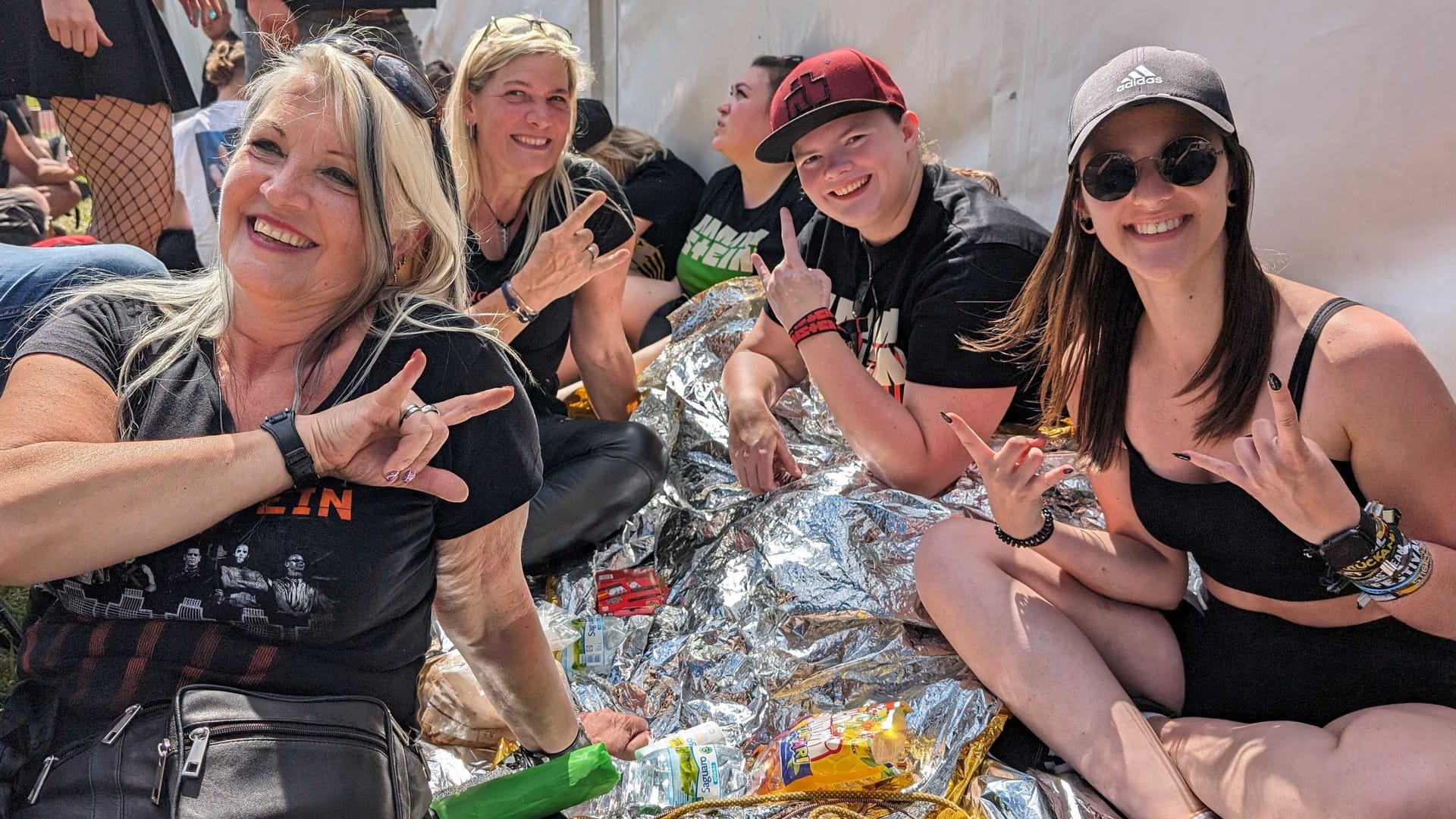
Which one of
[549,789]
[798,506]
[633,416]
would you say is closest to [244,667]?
[549,789]

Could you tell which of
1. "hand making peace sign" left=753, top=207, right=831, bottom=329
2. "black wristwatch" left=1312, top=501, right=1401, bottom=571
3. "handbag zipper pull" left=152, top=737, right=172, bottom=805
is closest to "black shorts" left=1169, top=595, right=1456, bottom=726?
"black wristwatch" left=1312, top=501, right=1401, bottom=571

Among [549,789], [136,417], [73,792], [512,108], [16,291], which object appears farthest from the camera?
[512,108]

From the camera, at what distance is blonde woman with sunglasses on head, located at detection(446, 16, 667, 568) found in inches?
112

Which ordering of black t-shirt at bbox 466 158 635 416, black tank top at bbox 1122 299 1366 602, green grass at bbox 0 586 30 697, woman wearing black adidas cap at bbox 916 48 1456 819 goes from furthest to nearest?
1. black t-shirt at bbox 466 158 635 416
2. green grass at bbox 0 586 30 697
3. black tank top at bbox 1122 299 1366 602
4. woman wearing black adidas cap at bbox 916 48 1456 819

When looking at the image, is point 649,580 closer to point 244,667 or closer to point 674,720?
point 674,720

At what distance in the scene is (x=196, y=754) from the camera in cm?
132

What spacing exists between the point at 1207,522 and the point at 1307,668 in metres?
0.26

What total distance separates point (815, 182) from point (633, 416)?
974mm

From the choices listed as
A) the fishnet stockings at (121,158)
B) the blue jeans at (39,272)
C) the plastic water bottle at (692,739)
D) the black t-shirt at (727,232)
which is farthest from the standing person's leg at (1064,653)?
the fishnet stockings at (121,158)

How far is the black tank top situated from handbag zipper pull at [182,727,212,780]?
1447mm

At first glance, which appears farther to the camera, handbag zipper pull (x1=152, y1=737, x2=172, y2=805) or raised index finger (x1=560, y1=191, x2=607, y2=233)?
raised index finger (x1=560, y1=191, x2=607, y2=233)

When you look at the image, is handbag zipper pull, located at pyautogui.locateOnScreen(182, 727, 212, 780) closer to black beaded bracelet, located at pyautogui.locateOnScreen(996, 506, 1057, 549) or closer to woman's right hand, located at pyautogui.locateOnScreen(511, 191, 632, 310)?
black beaded bracelet, located at pyautogui.locateOnScreen(996, 506, 1057, 549)

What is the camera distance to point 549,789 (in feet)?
5.72

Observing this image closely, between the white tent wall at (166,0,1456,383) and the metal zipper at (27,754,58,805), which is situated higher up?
the white tent wall at (166,0,1456,383)
